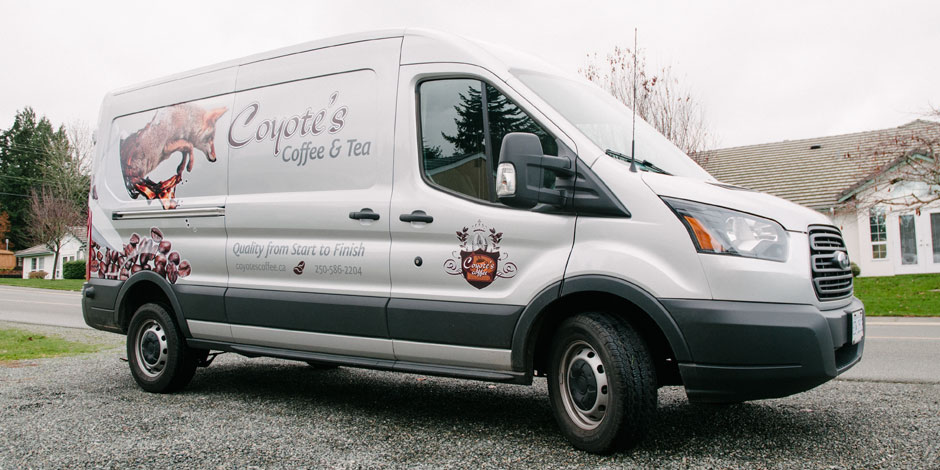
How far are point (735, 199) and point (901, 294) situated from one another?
54.8ft

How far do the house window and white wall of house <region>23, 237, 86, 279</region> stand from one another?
6100cm

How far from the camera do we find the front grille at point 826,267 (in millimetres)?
3787

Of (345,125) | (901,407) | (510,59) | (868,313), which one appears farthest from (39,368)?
(868,313)

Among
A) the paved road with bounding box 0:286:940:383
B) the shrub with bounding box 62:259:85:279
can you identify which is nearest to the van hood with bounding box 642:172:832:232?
the paved road with bounding box 0:286:940:383

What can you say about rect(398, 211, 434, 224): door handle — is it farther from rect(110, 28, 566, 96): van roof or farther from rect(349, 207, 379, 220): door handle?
rect(110, 28, 566, 96): van roof

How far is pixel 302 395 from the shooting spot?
593cm

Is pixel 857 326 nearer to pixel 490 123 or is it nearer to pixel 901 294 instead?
pixel 490 123

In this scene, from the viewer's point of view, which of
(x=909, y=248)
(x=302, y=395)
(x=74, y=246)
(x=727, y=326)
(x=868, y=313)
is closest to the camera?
(x=727, y=326)

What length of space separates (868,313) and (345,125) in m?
12.8

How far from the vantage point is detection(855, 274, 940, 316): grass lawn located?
14.5 metres

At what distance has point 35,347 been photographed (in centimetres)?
974

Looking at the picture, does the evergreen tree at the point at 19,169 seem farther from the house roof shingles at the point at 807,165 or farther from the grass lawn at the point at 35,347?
the grass lawn at the point at 35,347

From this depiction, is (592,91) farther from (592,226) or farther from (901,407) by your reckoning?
(901,407)

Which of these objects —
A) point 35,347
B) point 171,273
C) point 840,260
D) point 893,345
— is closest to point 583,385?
point 840,260
